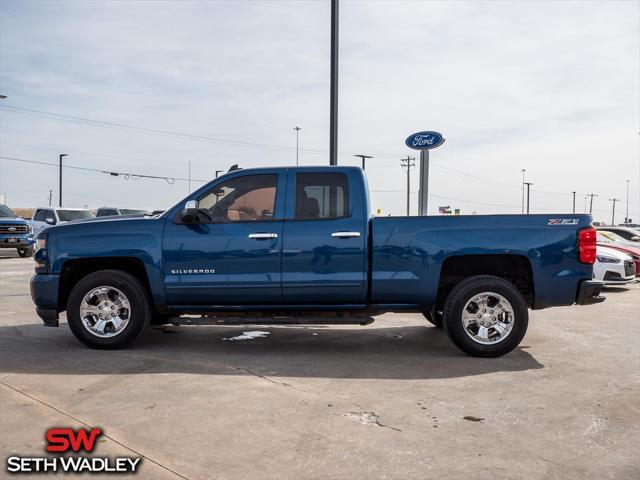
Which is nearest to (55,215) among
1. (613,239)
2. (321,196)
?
(613,239)

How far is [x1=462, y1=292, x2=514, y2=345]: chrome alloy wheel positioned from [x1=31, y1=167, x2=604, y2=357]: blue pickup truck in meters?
0.01

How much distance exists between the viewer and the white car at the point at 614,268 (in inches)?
543

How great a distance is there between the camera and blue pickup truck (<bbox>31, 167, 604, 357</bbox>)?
6.74 metres

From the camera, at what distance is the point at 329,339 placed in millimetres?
7867

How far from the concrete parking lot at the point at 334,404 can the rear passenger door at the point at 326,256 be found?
67cm

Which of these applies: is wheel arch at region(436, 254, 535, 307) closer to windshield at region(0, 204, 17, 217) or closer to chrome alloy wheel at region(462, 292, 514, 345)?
chrome alloy wheel at region(462, 292, 514, 345)

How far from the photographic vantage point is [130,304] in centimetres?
689

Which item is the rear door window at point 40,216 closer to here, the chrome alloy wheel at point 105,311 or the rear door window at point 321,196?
the chrome alloy wheel at point 105,311

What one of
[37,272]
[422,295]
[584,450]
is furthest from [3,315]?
[584,450]

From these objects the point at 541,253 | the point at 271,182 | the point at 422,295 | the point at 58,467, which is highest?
the point at 271,182

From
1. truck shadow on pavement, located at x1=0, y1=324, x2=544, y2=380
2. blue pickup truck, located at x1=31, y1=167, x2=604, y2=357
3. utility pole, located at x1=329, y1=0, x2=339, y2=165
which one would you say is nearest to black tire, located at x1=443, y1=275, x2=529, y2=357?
blue pickup truck, located at x1=31, y1=167, x2=604, y2=357

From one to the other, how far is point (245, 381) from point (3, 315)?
5506 mm

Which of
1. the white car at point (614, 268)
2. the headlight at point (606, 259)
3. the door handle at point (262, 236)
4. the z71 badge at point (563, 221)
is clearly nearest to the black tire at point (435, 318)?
the z71 badge at point (563, 221)

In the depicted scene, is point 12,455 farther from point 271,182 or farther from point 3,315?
point 3,315
